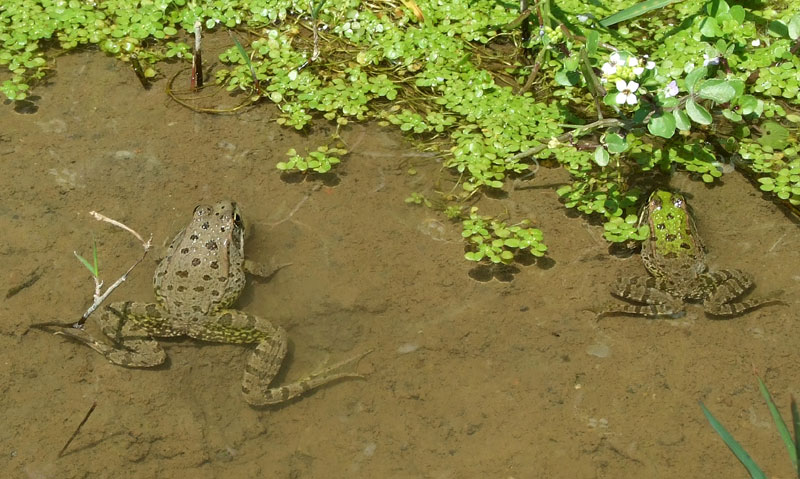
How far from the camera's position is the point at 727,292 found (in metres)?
4.56

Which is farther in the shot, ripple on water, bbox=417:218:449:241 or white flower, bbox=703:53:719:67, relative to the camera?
white flower, bbox=703:53:719:67

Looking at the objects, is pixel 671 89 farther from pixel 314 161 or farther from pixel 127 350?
pixel 127 350

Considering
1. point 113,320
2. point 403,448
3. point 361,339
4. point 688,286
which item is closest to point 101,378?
point 113,320

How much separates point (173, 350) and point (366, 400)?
1.29 metres

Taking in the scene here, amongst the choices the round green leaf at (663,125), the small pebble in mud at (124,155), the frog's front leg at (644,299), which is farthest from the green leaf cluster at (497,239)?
the small pebble in mud at (124,155)

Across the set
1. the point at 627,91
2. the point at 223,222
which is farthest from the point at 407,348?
the point at 627,91

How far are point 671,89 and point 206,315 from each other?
3.27 meters

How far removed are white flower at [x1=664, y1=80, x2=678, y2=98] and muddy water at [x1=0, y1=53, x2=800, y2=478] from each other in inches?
37.5

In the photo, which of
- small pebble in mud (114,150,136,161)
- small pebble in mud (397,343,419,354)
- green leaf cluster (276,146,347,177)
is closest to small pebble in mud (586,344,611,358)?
small pebble in mud (397,343,419,354)

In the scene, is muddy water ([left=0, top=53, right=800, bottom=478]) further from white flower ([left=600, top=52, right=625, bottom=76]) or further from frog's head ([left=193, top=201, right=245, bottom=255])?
white flower ([left=600, top=52, right=625, bottom=76])

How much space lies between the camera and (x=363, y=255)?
4.86 m

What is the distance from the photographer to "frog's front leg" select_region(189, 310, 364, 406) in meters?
4.24

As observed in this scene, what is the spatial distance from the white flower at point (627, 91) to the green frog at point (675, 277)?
102cm

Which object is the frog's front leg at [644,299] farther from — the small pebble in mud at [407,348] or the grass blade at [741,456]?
the grass blade at [741,456]
